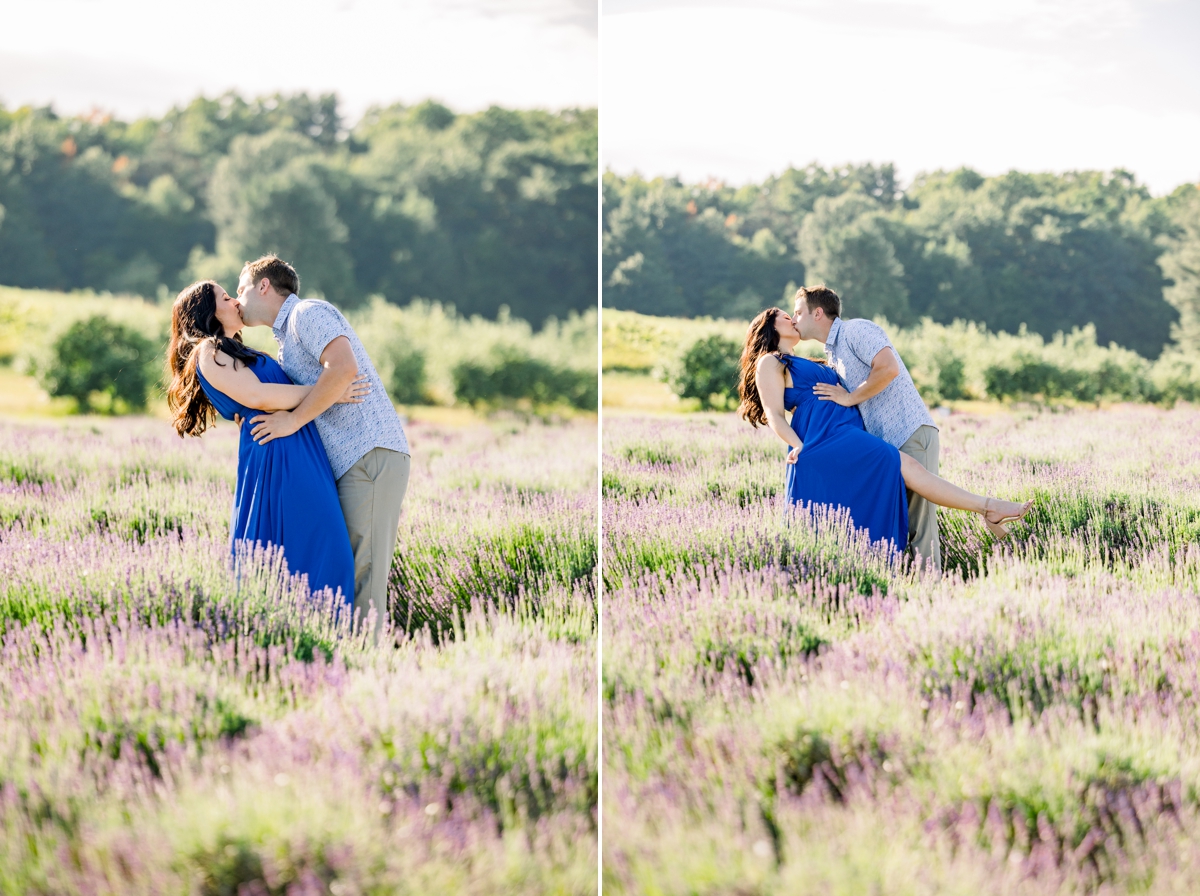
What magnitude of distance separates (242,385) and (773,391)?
1880mm

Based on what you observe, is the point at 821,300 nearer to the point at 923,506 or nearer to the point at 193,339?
the point at 923,506

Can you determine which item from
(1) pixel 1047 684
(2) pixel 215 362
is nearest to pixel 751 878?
(1) pixel 1047 684

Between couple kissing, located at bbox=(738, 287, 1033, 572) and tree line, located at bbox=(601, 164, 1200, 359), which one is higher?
tree line, located at bbox=(601, 164, 1200, 359)

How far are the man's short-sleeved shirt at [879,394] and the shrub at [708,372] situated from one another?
1652mm

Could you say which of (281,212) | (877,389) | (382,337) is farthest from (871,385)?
(281,212)

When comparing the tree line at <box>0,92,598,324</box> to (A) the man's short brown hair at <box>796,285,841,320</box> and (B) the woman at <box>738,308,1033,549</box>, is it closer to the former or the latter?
(A) the man's short brown hair at <box>796,285,841,320</box>

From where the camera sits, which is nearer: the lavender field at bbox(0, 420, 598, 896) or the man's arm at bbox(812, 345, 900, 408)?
the lavender field at bbox(0, 420, 598, 896)

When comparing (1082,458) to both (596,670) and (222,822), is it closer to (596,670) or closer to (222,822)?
(596,670)

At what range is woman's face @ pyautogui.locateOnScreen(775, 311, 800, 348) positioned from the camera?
3434 mm

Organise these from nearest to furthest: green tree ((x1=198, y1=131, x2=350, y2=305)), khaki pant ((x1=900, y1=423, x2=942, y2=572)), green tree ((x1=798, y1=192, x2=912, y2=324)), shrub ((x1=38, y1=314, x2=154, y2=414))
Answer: khaki pant ((x1=900, y1=423, x2=942, y2=572)) → green tree ((x1=798, y1=192, x2=912, y2=324)) → shrub ((x1=38, y1=314, x2=154, y2=414)) → green tree ((x1=198, y1=131, x2=350, y2=305))

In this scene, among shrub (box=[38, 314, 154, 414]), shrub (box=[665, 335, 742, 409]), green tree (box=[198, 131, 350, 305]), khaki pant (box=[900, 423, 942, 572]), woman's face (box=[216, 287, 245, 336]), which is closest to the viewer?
woman's face (box=[216, 287, 245, 336])

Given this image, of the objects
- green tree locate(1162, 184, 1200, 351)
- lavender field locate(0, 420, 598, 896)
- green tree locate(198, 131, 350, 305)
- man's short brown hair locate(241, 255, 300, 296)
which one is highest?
green tree locate(198, 131, 350, 305)

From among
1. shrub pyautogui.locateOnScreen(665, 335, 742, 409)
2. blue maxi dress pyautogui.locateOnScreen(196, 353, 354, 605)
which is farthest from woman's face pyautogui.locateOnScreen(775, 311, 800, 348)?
blue maxi dress pyautogui.locateOnScreen(196, 353, 354, 605)

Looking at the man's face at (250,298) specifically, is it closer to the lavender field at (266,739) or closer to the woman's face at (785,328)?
the lavender field at (266,739)
